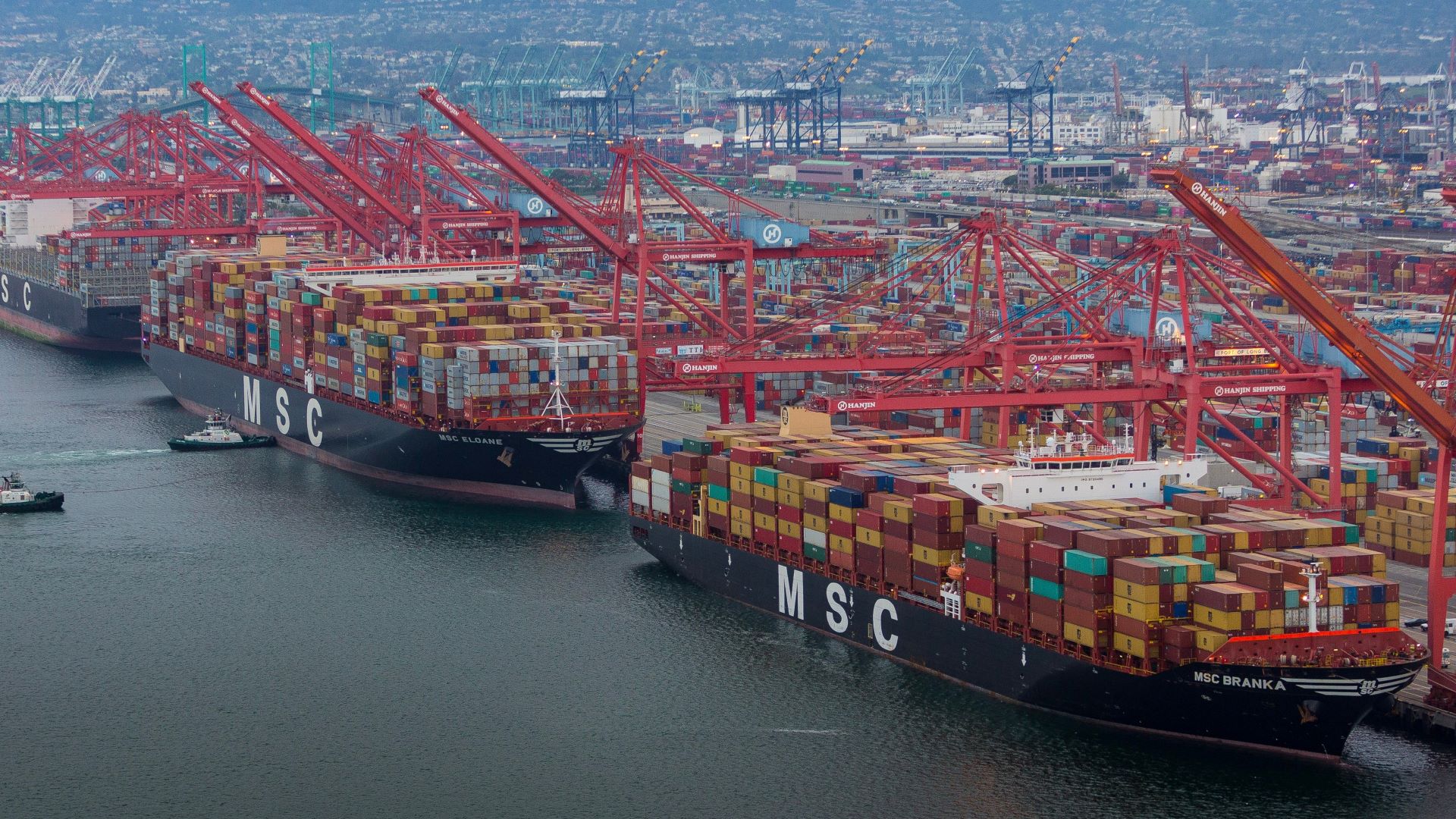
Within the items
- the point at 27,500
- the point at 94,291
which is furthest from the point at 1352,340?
the point at 94,291

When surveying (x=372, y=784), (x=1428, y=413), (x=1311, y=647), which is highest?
(x=1428, y=413)

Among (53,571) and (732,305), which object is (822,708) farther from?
(732,305)

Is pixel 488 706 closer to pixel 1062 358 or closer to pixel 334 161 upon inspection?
pixel 1062 358

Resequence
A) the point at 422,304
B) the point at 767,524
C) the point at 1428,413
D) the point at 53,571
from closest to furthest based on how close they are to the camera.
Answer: the point at 1428,413 → the point at 767,524 → the point at 53,571 → the point at 422,304

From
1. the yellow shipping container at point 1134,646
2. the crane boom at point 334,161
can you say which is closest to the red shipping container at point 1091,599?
the yellow shipping container at point 1134,646

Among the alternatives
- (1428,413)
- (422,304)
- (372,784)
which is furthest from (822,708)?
(422,304)

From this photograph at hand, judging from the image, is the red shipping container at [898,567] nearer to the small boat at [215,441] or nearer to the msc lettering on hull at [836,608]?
the msc lettering on hull at [836,608]

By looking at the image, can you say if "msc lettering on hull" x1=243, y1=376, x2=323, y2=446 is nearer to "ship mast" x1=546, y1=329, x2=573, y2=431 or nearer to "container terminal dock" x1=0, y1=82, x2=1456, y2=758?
"container terminal dock" x1=0, y1=82, x2=1456, y2=758
